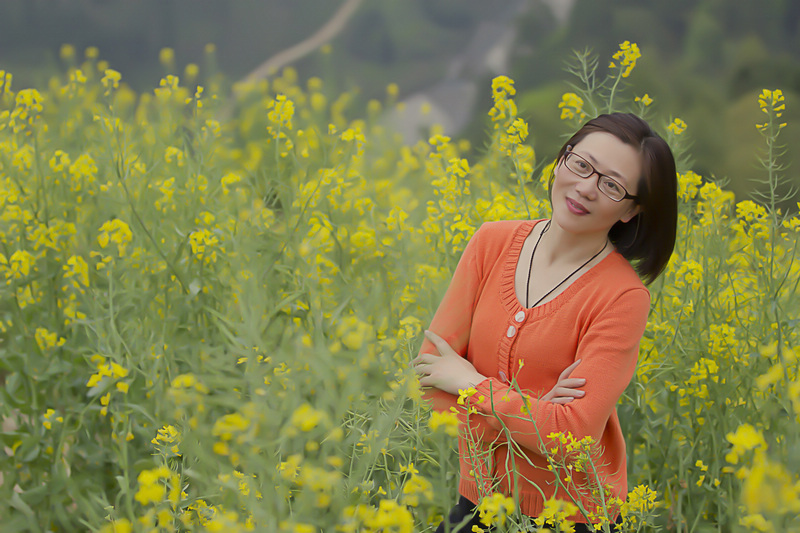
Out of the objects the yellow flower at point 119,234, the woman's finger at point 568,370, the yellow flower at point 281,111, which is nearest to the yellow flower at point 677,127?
the woman's finger at point 568,370

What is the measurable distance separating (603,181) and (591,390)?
14.3 inches

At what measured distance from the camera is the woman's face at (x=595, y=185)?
122cm

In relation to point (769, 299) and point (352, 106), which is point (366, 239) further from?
point (352, 106)

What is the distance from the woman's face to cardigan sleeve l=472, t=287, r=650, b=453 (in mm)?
144

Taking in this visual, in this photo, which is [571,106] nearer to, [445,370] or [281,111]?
[281,111]

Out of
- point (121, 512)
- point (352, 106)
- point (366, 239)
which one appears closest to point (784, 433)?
point (366, 239)

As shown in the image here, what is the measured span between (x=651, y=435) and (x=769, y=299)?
1.56 ft

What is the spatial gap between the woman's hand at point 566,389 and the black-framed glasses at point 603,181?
298 millimetres

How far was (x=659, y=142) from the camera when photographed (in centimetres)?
123

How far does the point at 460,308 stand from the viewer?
4.56 ft

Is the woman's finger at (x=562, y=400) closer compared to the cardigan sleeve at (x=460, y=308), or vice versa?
the woman's finger at (x=562, y=400)

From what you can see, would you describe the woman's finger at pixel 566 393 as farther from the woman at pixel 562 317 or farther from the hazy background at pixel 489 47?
the hazy background at pixel 489 47

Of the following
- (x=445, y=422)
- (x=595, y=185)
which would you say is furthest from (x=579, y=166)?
(x=445, y=422)

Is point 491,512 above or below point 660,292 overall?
below
